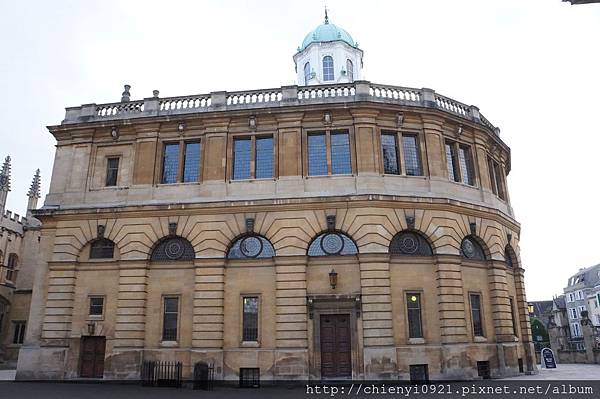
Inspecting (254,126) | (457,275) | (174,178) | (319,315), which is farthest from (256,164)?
(457,275)

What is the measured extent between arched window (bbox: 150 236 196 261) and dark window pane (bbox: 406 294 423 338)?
10365mm

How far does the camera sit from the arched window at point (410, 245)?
810 inches

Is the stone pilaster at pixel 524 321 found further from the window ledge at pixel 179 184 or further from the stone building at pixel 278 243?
the window ledge at pixel 179 184

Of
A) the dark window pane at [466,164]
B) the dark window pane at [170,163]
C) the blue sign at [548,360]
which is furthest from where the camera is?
the blue sign at [548,360]

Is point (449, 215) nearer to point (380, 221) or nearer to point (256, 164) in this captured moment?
point (380, 221)

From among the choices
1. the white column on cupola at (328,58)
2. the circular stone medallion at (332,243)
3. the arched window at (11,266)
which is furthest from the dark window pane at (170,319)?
the white column on cupola at (328,58)

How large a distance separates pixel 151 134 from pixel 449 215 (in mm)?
15644

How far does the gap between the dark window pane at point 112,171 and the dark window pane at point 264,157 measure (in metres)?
7.63

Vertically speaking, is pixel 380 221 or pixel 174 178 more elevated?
pixel 174 178

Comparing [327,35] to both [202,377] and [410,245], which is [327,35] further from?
[202,377]

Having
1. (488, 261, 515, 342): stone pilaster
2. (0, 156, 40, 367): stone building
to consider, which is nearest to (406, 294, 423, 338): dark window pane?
(488, 261, 515, 342): stone pilaster

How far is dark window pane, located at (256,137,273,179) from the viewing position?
2193cm

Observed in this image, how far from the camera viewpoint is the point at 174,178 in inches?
890

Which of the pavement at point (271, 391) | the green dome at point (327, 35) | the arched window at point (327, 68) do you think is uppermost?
the green dome at point (327, 35)
